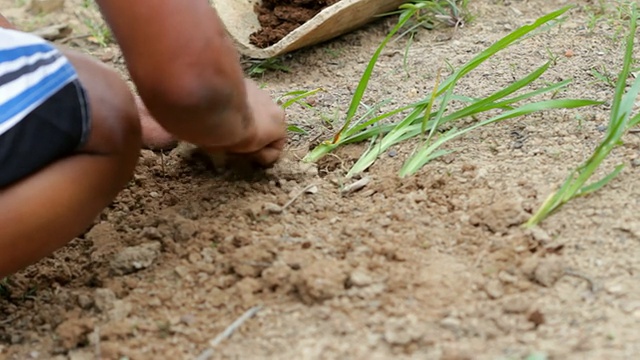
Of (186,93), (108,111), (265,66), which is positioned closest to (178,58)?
(186,93)

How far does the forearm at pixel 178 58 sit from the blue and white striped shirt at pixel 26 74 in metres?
0.22

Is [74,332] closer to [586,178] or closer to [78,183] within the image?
[78,183]

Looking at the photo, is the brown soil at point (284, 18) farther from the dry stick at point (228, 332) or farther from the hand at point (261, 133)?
the dry stick at point (228, 332)

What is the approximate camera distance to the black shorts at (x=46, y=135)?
1.36 metres

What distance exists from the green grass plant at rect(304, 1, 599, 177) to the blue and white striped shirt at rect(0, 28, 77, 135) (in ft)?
1.83

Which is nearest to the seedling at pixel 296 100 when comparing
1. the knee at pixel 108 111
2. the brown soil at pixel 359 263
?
the brown soil at pixel 359 263

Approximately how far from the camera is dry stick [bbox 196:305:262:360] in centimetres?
124

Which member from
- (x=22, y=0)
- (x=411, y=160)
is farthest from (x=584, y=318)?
(x=22, y=0)

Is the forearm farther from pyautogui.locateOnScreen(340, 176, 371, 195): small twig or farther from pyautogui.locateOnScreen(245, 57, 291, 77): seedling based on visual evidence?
pyautogui.locateOnScreen(245, 57, 291, 77): seedling

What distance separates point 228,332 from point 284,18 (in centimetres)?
139

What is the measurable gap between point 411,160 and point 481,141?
0.17 metres

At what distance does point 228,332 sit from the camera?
49.8 inches

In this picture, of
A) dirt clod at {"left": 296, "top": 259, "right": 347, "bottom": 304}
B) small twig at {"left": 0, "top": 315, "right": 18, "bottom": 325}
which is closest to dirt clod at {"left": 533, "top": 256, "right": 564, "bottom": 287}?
dirt clod at {"left": 296, "top": 259, "right": 347, "bottom": 304}

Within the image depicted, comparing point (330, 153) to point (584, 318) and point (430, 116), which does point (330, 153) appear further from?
point (584, 318)
